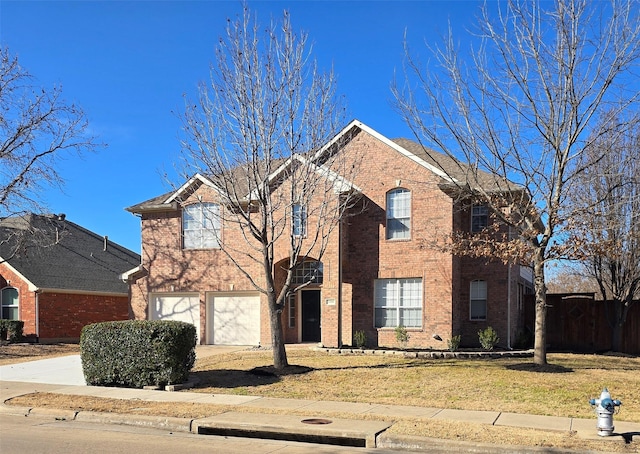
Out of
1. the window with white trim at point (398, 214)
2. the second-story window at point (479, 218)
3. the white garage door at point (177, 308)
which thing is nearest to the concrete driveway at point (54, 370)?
the white garage door at point (177, 308)

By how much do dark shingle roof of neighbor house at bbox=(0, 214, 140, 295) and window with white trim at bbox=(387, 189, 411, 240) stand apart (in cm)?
1396

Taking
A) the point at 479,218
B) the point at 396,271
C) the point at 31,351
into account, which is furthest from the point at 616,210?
the point at 31,351

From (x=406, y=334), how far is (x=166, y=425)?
11.6 metres

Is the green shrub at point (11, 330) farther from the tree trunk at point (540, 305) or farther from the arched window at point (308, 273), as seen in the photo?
the tree trunk at point (540, 305)

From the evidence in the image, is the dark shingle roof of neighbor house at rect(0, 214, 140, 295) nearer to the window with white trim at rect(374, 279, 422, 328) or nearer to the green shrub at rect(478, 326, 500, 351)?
the window with white trim at rect(374, 279, 422, 328)

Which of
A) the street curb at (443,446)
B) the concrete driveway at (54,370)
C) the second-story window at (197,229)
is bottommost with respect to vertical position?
the concrete driveway at (54,370)

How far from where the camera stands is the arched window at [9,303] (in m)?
28.6

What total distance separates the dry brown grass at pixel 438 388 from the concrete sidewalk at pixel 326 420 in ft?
1.02

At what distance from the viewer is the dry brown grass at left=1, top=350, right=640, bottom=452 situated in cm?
965

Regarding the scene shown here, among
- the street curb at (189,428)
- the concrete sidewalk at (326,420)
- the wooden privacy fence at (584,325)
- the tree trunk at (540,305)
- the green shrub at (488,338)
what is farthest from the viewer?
the wooden privacy fence at (584,325)

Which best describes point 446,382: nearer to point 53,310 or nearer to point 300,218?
point 300,218

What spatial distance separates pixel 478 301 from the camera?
21641 mm

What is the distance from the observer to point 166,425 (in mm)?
10570

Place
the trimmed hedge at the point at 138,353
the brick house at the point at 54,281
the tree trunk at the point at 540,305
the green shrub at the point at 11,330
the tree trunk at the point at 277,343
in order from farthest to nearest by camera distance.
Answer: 1. the brick house at the point at 54,281
2. the green shrub at the point at 11,330
3. the tree trunk at the point at 277,343
4. the tree trunk at the point at 540,305
5. the trimmed hedge at the point at 138,353
